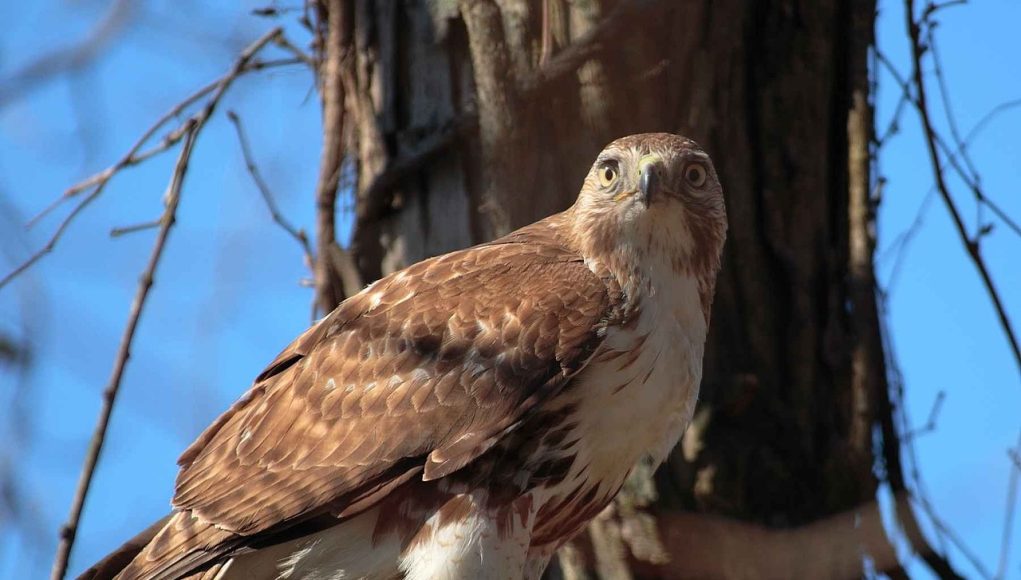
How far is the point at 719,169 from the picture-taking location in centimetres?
557

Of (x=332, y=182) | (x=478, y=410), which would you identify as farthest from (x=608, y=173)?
(x=332, y=182)

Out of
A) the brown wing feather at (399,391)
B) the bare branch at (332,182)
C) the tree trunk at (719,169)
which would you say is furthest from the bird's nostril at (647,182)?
the bare branch at (332,182)

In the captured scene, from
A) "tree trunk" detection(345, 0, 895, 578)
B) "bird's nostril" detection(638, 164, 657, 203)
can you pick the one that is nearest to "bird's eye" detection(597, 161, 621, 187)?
"bird's nostril" detection(638, 164, 657, 203)

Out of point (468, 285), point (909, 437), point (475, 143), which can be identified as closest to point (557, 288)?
point (468, 285)

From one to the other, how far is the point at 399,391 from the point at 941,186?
2.16m

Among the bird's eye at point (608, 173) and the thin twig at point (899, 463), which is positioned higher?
the bird's eye at point (608, 173)

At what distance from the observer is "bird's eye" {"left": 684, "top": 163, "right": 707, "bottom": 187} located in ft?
15.6

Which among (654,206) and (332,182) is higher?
(332,182)

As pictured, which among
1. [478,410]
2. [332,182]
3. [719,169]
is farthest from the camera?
[332,182]

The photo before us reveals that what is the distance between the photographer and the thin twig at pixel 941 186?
5.49m

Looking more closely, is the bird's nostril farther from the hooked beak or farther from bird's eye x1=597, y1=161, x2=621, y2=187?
bird's eye x1=597, y1=161, x2=621, y2=187

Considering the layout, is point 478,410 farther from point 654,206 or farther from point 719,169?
point 719,169

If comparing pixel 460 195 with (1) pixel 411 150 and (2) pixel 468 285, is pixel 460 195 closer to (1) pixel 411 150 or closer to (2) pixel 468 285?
(1) pixel 411 150

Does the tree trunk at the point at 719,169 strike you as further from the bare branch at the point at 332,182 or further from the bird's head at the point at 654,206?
the bird's head at the point at 654,206
